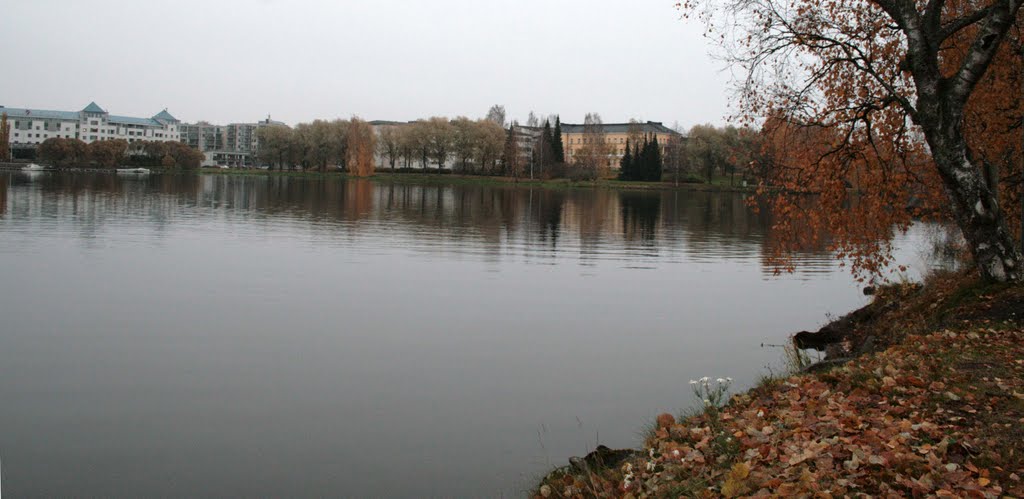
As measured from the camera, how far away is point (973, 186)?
12594 mm

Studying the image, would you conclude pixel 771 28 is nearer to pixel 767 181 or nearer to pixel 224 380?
pixel 767 181

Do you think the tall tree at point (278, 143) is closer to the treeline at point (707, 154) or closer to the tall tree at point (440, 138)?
the tall tree at point (440, 138)

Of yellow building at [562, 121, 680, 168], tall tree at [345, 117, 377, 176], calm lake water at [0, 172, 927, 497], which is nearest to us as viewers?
calm lake water at [0, 172, 927, 497]

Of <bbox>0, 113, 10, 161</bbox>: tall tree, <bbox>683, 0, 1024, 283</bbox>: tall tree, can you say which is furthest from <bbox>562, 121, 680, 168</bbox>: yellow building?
<bbox>683, 0, 1024, 283</bbox>: tall tree

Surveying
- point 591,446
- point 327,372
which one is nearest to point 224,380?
point 327,372

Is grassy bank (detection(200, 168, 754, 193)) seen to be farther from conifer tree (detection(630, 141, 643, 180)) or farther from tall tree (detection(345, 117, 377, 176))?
conifer tree (detection(630, 141, 643, 180))

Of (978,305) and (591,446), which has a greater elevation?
(978,305)

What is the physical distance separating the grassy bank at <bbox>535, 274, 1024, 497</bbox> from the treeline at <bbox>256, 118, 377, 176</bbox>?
129 metres

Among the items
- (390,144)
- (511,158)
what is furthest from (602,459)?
(390,144)

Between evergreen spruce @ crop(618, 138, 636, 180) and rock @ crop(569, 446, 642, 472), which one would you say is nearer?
rock @ crop(569, 446, 642, 472)

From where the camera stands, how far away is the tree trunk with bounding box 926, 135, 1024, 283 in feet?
41.3

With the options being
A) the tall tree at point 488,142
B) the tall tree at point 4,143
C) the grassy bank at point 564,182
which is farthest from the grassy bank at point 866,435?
the tall tree at point 4,143

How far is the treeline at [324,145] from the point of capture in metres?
135

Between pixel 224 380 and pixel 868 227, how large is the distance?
493 inches
